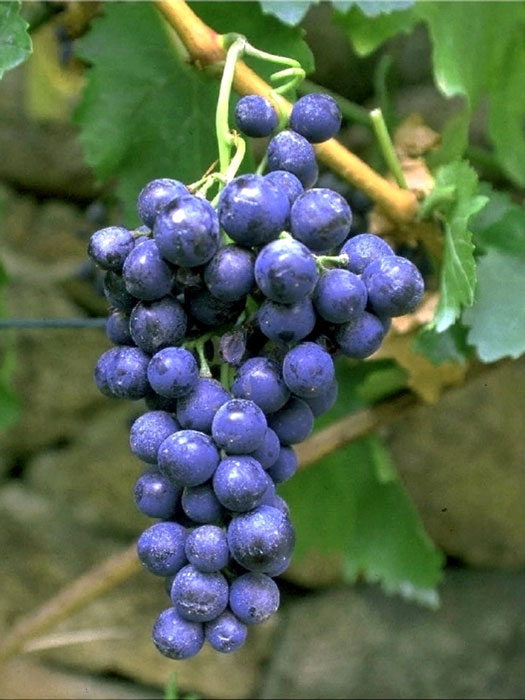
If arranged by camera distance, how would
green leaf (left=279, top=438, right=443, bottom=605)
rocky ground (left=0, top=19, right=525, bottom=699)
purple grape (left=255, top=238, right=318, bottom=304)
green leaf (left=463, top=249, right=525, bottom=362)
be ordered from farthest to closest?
rocky ground (left=0, top=19, right=525, bottom=699)
green leaf (left=279, top=438, right=443, bottom=605)
green leaf (left=463, top=249, right=525, bottom=362)
purple grape (left=255, top=238, right=318, bottom=304)

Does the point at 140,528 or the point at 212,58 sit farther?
the point at 140,528

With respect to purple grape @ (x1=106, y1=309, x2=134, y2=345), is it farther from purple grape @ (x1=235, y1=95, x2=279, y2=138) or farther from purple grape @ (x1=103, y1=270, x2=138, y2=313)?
purple grape @ (x1=235, y1=95, x2=279, y2=138)

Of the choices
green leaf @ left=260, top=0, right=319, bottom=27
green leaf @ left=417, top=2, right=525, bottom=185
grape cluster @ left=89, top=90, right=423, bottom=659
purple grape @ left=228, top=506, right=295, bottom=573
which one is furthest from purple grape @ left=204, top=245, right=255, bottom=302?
green leaf @ left=417, top=2, right=525, bottom=185

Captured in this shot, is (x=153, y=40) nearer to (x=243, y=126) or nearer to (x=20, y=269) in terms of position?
(x=243, y=126)

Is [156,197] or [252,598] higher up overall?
[156,197]

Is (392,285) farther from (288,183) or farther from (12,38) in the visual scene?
(12,38)

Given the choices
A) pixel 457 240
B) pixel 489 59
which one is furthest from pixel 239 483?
pixel 489 59

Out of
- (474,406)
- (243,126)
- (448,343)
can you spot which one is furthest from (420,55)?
(243,126)

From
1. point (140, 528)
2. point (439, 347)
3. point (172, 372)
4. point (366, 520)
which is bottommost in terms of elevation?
point (140, 528)
